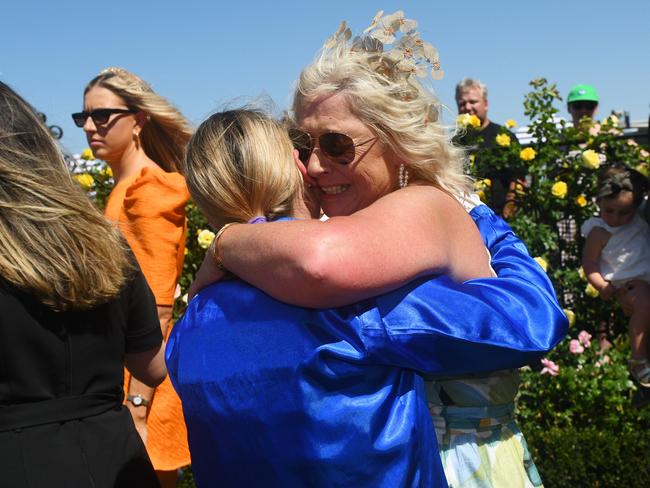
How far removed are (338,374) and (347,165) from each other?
0.61 m

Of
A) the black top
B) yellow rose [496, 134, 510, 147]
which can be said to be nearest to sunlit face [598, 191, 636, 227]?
yellow rose [496, 134, 510, 147]

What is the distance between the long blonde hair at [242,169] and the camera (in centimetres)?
179

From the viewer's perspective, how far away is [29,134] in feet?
6.53

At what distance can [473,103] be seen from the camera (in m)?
6.41

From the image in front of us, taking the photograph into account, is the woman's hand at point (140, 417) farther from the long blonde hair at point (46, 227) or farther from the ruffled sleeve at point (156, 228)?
the long blonde hair at point (46, 227)

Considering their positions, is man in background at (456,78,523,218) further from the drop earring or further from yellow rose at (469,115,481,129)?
the drop earring

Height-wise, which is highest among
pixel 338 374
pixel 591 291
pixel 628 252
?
pixel 338 374

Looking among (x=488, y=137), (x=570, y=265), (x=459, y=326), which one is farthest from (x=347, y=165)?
(x=488, y=137)

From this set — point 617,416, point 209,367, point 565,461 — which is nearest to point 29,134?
point 209,367

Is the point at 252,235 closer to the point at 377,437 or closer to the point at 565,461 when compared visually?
the point at 377,437

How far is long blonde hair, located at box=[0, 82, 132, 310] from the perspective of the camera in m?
1.86

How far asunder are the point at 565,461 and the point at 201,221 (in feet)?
9.33

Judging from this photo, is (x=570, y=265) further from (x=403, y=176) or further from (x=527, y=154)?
(x=403, y=176)

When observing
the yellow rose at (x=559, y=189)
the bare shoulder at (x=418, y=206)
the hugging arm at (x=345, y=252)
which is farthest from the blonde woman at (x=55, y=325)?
the yellow rose at (x=559, y=189)
